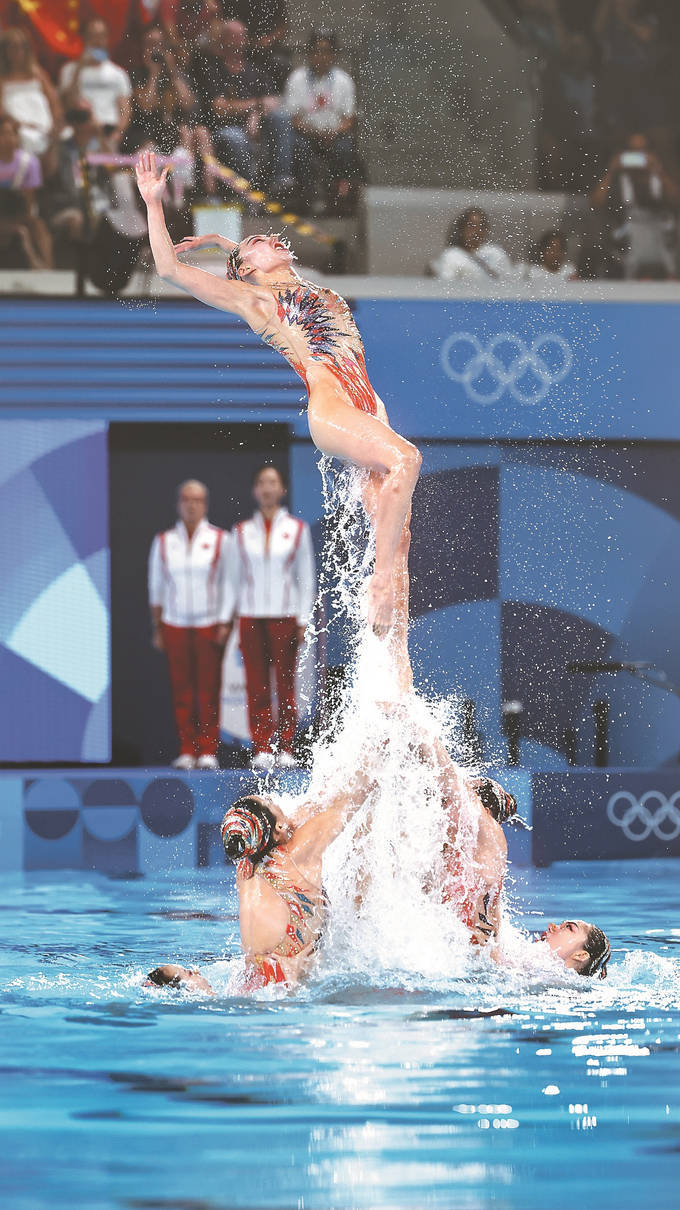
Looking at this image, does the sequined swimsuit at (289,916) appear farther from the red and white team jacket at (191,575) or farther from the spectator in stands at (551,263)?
the spectator in stands at (551,263)

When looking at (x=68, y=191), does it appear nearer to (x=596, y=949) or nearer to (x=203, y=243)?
(x=203, y=243)

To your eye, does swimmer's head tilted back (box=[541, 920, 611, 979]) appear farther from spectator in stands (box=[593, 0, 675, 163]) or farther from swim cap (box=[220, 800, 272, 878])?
spectator in stands (box=[593, 0, 675, 163])

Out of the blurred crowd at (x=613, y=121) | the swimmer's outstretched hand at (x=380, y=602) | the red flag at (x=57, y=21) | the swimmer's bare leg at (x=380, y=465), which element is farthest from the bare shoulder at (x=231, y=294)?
the red flag at (x=57, y=21)

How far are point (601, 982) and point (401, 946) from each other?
55 cm

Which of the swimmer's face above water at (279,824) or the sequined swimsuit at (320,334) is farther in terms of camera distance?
the sequined swimsuit at (320,334)

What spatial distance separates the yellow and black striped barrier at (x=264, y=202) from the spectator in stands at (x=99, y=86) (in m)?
0.59

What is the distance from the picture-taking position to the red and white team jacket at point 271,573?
856cm

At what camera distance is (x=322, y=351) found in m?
4.60

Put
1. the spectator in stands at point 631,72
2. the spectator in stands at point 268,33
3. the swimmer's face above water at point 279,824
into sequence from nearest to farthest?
the swimmer's face above water at point 279,824 < the spectator in stands at point 268,33 < the spectator in stands at point 631,72

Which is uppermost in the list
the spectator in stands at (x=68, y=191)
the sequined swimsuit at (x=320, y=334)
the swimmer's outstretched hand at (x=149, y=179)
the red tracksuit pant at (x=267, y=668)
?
the spectator in stands at (x=68, y=191)

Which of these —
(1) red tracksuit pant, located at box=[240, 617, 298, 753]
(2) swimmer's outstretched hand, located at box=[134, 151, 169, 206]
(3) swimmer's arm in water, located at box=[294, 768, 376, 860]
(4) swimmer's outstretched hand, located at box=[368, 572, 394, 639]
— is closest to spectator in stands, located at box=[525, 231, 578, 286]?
(1) red tracksuit pant, located at box=[240, 617, 298, 753]

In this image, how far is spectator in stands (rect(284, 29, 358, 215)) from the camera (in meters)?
9.55

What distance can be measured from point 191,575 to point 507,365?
2182mm

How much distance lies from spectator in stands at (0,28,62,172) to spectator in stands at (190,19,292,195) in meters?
0.88
